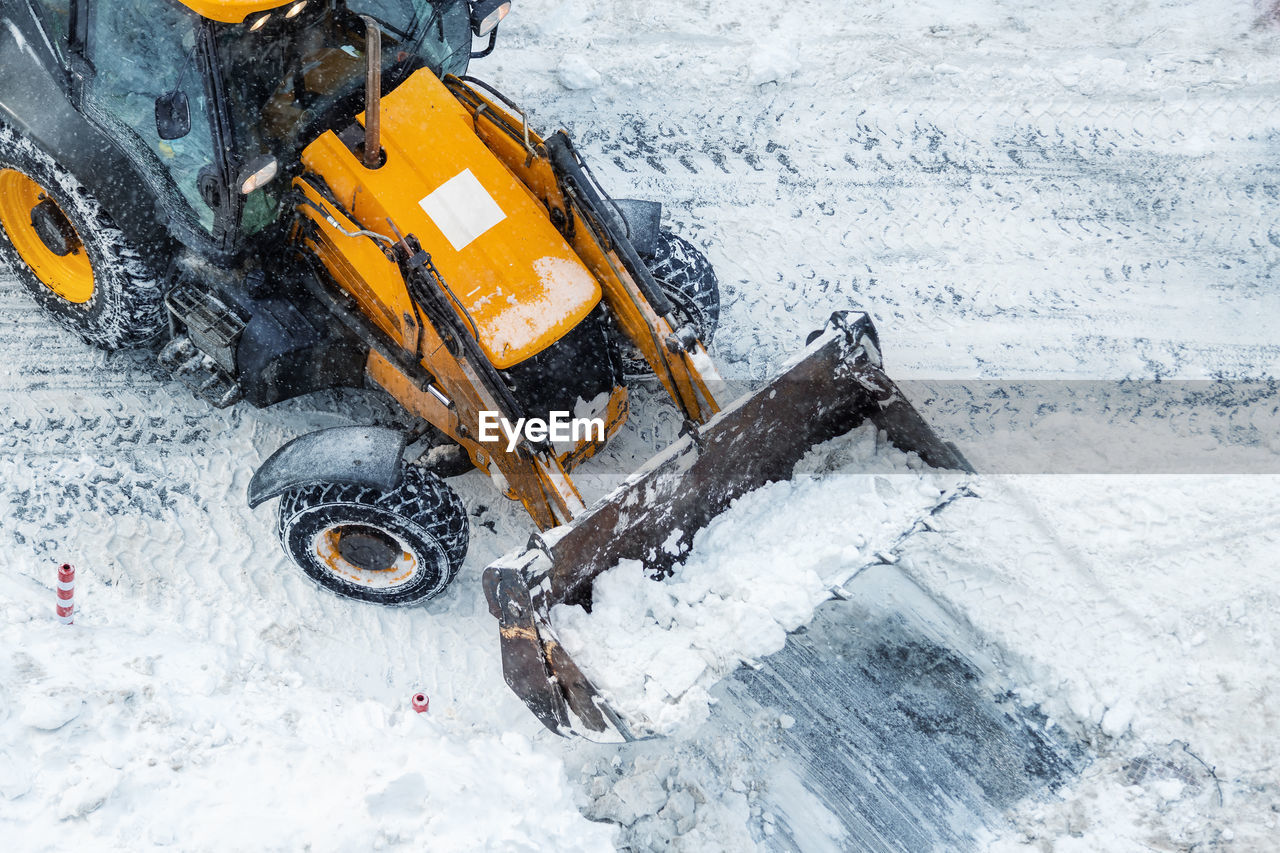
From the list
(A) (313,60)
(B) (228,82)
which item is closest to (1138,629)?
(A) (313,60)

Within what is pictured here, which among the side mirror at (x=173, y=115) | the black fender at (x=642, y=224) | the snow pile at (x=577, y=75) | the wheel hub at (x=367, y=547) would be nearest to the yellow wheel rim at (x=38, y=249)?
the side mirror at (x=173, y=115)

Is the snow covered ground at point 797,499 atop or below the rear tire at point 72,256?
below

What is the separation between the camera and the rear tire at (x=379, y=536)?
4.49m

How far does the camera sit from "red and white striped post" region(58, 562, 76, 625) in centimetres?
443

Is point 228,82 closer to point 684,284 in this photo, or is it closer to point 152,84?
point 152,84

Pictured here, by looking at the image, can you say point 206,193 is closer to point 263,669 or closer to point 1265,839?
point 263,669

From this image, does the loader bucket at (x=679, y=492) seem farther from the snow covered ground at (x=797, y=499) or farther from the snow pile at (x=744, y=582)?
the snow covered ground at (x=797, y=499)

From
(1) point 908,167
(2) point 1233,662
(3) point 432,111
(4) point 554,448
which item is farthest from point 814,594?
(1) point 908,167

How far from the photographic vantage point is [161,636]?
466 centimetres

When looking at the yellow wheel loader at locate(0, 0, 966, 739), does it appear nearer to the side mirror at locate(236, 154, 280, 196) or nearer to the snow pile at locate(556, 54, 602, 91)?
the side mirror at locate(236, 154, 280, 196)

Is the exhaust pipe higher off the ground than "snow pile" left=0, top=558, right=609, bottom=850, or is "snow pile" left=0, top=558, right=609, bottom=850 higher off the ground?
the exhaust pipe

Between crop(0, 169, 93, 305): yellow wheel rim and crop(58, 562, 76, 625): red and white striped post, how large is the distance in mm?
1585

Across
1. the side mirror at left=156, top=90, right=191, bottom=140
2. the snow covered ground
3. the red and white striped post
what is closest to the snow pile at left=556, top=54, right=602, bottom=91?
the snow covered ground

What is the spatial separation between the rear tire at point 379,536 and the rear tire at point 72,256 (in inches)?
53.3
